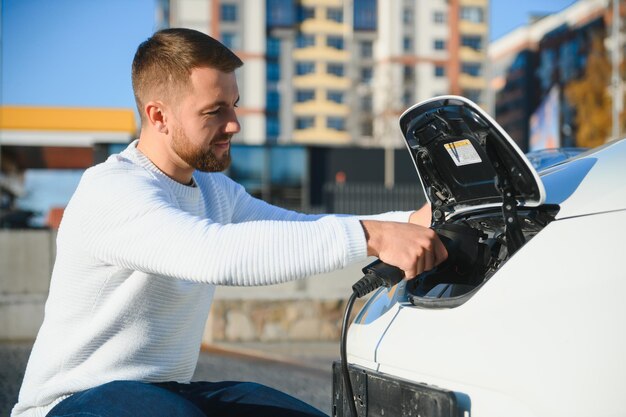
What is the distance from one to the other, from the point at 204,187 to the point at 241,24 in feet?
292

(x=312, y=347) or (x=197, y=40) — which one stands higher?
(x=197, y=40)

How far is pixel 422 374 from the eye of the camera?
90.8 inches


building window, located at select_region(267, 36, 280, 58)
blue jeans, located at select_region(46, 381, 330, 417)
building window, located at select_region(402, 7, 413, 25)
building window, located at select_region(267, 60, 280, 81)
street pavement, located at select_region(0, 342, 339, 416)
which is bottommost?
street pavement, located at select_region(0, 342, 339, 416)

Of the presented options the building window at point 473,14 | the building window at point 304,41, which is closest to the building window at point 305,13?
the building window at point 304,41

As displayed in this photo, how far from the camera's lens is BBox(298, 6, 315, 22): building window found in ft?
319

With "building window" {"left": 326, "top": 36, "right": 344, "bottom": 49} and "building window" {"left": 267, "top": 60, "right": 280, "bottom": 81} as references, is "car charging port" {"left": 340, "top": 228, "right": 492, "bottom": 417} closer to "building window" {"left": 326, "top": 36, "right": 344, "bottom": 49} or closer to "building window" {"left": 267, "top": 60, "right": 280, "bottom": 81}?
"building window" {"left": 267, "top": 60, "right": 280, "bottom": 81}

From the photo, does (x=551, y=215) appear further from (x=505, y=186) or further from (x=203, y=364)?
(x=203, y=364)

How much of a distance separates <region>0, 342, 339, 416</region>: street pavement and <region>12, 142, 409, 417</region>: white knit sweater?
3.45m

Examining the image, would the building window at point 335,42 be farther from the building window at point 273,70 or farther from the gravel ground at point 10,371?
the gravel ground at point 10,371

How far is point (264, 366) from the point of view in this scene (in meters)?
8.23

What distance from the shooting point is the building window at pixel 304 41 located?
96500mm

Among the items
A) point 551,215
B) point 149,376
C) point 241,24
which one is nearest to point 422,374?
point 551,215

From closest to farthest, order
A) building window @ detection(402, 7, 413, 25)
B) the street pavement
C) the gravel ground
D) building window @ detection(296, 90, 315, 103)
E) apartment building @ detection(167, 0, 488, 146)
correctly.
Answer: the gravel ground < the street pavement < apartment building @ detection(167, 0, 488, 146) < building window @ detection(402, 7, 413, 25) < building window @ detection(296, 90, 315, 103)

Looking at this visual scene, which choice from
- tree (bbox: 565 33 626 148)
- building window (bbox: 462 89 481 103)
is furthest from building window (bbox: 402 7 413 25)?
tree (bbox: 565 33 626 148)
